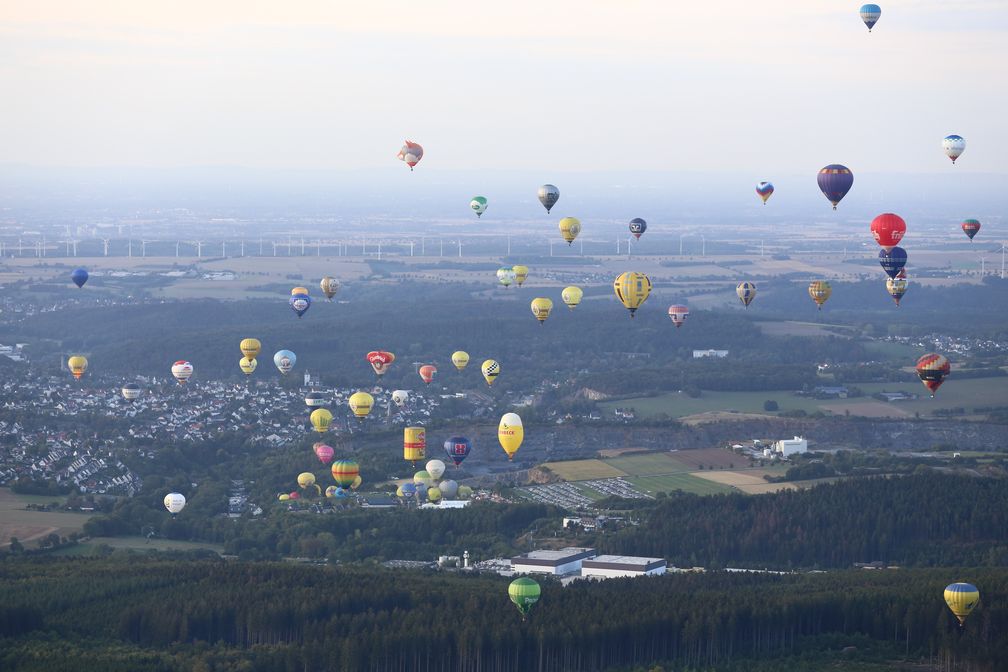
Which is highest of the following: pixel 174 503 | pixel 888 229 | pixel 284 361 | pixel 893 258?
pixel 888 229

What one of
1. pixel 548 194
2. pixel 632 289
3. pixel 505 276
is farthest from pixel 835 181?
pixel 505 276

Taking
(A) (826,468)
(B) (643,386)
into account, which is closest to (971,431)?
(A) (826,468)

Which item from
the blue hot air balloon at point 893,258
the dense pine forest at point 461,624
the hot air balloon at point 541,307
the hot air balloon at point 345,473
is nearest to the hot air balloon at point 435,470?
the hot air balloon at point 345,473

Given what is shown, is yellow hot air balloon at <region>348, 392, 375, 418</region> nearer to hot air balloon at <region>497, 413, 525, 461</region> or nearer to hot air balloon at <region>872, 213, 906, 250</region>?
hot air balloon at <region>497, 413, 525, 461</region>

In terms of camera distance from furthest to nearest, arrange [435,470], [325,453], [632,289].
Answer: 1. [325,453]
2. [632,289]
3. [435,470]

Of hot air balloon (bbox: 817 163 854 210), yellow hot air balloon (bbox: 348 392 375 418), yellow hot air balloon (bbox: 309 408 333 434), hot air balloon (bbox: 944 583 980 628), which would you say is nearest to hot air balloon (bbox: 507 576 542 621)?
hot air balloon (bbox: 944 583 980 628)

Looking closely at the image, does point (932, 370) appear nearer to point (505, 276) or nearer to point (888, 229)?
point (888, 229)

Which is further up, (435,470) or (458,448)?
(458,448)
